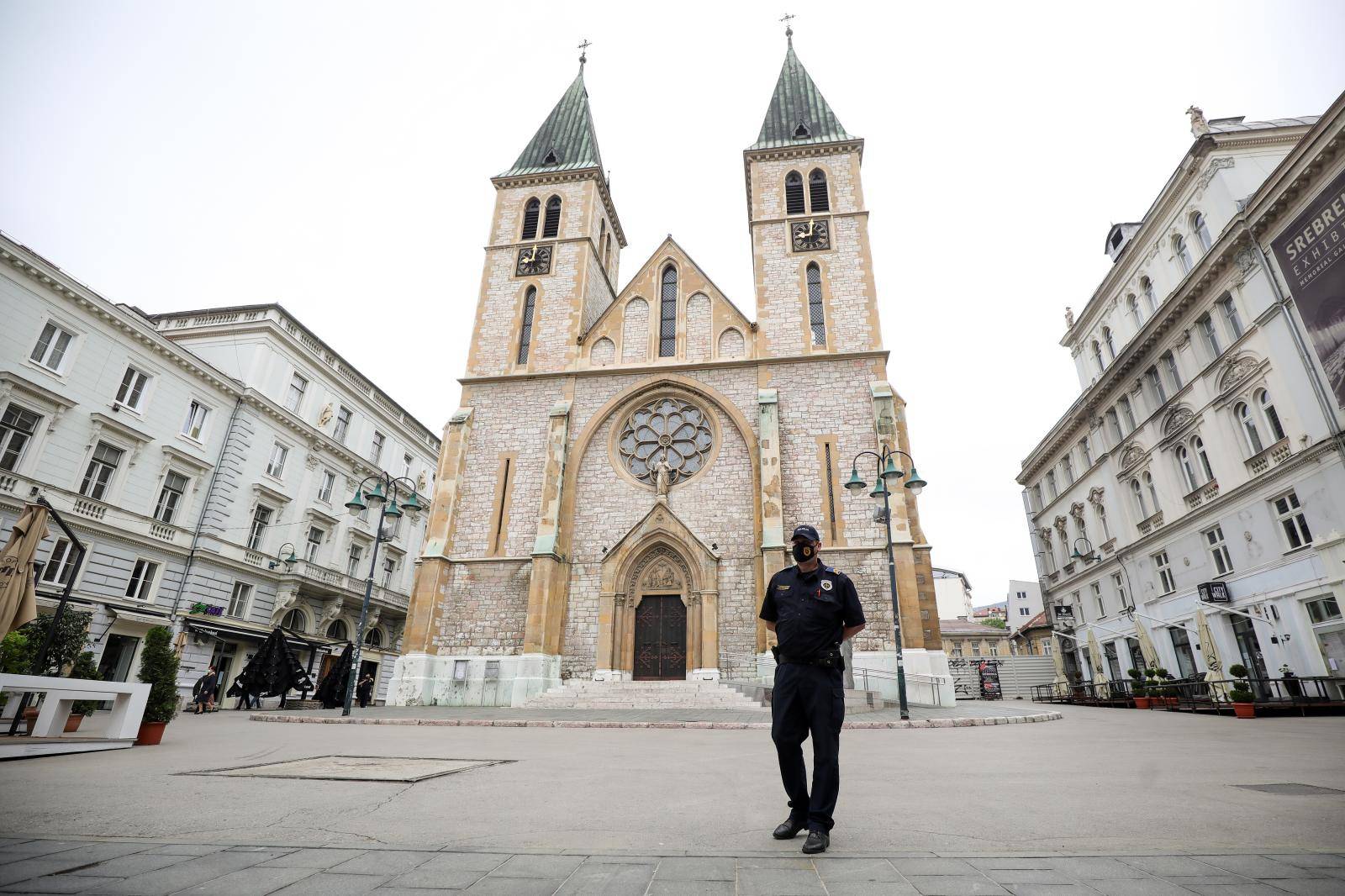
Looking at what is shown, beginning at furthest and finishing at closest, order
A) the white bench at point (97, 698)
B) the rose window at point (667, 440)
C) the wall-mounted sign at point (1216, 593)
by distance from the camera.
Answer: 1. the rose window at point (667, 440)
2. the wall-mounted sign at point (1216, 593)
3. the white bench at point (97, 698)

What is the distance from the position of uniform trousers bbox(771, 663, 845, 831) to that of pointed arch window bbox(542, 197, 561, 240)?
88.9 ft

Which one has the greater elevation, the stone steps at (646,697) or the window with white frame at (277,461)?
the window with white frame at (277,461)

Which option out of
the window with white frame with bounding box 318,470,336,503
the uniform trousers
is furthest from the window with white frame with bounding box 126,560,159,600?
the uniform trousers

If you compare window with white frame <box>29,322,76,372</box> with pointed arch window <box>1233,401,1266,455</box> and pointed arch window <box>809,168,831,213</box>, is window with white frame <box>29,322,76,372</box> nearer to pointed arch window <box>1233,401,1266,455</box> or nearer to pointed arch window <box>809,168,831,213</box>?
pointed arch window <box>809,168,831,213</box>

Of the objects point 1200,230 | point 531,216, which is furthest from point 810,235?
point 1200,230

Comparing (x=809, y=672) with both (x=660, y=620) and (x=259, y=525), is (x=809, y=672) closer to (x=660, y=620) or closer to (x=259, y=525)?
(x=660, y=620)

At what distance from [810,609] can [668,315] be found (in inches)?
884

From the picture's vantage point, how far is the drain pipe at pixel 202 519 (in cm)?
2136

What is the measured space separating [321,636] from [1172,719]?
28.6 m

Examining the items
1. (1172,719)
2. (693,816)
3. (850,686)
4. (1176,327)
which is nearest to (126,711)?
(693,816)

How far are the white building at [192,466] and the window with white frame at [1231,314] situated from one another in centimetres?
3297

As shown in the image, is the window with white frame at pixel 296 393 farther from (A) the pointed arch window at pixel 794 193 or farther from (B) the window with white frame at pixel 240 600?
(A) the pointed arch window at pixel 794 193

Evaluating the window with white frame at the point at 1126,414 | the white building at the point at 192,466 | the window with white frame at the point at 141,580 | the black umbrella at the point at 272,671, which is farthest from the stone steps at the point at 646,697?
the window with white frame at the point at 1126,414

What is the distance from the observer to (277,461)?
26.4m
